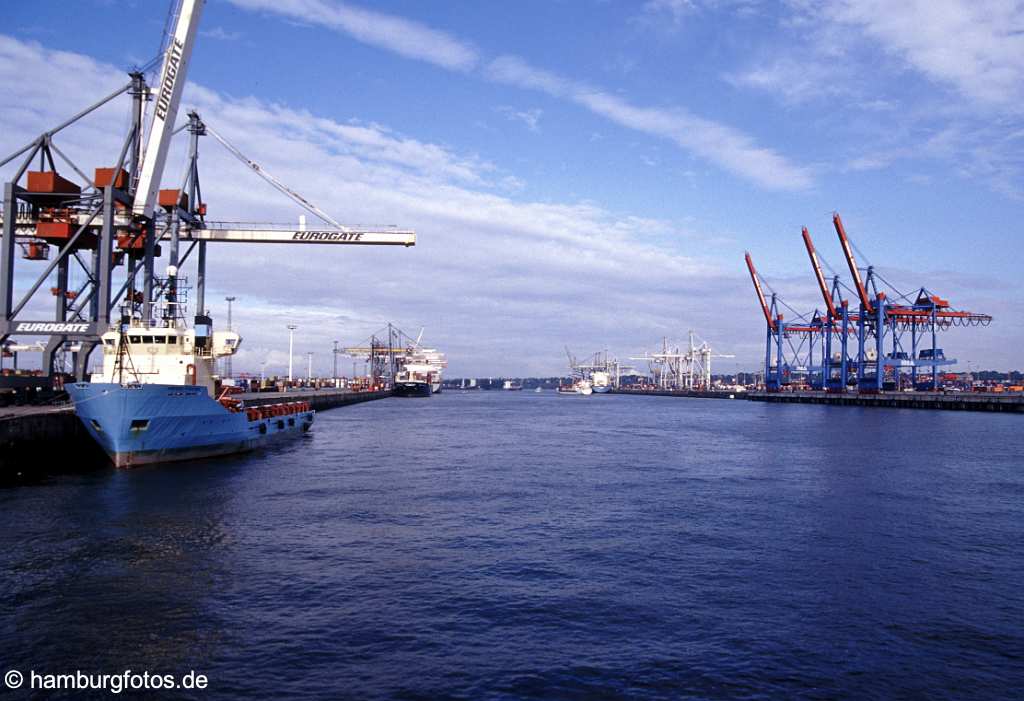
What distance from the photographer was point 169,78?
4384 centimetres

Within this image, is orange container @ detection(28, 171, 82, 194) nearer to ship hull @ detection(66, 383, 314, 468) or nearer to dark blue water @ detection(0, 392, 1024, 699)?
ship hull @ detection(66, 383, 314, 468)

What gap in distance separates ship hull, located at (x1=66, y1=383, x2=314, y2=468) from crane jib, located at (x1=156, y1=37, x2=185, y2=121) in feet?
68.3

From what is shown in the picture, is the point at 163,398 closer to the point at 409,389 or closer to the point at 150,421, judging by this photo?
the point at 150,421

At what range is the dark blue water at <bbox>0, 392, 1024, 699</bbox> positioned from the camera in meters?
10.7

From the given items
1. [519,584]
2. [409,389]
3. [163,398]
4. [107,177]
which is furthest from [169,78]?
[409,389]

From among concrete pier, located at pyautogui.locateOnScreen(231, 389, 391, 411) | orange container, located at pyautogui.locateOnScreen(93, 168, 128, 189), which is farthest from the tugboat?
concrete pier, located at pyautogui.locateOnScreen(231, 389, 391, 411)

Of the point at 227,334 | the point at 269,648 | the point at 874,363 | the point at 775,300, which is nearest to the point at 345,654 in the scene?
the point at 269,648

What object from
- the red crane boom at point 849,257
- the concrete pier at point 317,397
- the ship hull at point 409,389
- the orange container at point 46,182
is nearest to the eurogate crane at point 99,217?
the orange container at point 46,182

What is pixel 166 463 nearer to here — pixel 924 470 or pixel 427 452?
pixel 427 452

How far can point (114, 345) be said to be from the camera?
110 feet

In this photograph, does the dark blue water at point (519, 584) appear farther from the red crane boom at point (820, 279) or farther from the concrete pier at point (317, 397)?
the red crane boom at point (820, 279)

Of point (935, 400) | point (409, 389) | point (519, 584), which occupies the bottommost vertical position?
point (519, 584)

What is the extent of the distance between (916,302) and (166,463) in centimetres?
10922

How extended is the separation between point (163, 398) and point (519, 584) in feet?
70.2
